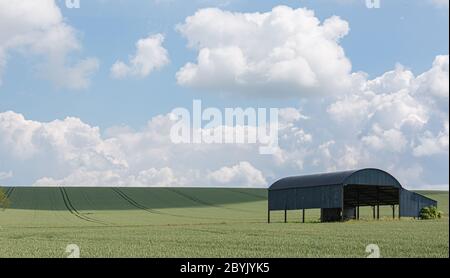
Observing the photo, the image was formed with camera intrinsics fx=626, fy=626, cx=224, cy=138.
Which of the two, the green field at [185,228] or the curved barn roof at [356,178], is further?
the curved barn roof at [356,178]

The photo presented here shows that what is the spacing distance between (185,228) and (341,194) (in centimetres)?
2091

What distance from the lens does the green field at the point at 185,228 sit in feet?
100

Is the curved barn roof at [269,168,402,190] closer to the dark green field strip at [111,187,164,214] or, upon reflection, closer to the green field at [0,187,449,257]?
the green field at [0,187,449,257]

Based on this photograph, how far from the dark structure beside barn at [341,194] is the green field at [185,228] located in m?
2.94

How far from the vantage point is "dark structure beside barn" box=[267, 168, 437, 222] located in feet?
236

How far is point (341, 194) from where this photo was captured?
233 feet

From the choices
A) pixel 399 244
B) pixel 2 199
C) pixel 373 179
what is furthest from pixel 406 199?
pixel 2 199

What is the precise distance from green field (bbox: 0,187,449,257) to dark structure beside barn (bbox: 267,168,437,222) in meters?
2.94

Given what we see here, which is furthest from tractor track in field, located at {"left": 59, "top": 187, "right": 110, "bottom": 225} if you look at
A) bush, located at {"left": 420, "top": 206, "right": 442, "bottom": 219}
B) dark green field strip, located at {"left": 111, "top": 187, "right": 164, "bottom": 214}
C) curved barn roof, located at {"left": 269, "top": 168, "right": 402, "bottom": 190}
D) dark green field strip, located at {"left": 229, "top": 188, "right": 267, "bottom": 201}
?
bush, located at {"left": 420, "top": 206, "right": 442, "bottom": 219}

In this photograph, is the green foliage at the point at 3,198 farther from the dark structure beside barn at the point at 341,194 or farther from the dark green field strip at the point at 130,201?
the dark structure beside barn at the point at 341,194

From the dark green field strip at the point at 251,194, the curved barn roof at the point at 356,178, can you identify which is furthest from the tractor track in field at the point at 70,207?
the dark green field strip at the point at 251,194
